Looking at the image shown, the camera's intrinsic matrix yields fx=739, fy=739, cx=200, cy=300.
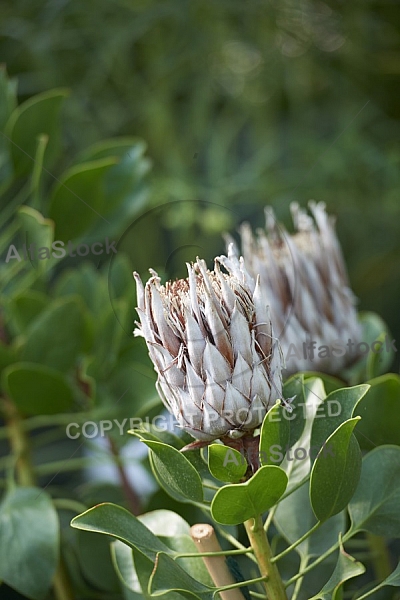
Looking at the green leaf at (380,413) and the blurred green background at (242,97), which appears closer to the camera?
the green leaf at (380,413)

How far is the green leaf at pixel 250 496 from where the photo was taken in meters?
0.25

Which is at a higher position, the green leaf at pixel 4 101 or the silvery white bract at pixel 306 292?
the green leaf at pixel 4 101

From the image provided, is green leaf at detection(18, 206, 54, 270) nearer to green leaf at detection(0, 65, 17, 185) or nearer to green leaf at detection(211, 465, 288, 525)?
green leaf at detection(0, 65, 17, 185)

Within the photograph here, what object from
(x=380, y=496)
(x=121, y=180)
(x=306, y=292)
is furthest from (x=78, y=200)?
(x=380, y=496)

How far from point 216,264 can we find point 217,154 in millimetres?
741

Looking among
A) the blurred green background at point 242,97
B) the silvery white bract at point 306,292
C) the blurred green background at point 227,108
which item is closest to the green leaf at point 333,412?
the silvery white bract at point 306,292

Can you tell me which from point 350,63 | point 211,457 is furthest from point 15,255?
→ point 350,63

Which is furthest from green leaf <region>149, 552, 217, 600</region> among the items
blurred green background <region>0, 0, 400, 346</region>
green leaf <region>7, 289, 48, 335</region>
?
blurred green background <region>0, 0, 400, 346</region>

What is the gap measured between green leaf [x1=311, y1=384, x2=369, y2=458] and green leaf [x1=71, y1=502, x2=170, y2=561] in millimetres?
76

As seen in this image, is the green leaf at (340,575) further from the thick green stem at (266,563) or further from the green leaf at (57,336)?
the green leaf at (57,336)

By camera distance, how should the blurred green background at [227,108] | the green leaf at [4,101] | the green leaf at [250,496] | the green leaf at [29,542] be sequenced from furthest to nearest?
1. the blurred green background at [227,108]
2. the green leaf at [4,101]
3. the green leaf at [29,542]
4. the green leaf at [250,496]

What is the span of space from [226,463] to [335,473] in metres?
0.04

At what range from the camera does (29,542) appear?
38 centimetres

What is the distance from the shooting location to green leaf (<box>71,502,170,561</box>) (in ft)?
0.87
